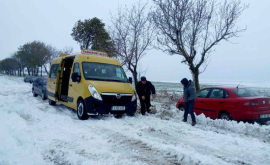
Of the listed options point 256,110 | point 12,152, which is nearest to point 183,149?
point 12,152

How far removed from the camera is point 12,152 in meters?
3.97

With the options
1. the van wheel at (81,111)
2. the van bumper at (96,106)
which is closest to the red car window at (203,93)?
the van bumper at (96,106)

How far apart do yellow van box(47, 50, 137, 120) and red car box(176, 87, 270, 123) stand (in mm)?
2729

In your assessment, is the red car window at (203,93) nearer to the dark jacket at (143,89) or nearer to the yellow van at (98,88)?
the dark jacket at (143,89)

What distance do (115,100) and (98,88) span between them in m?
0.72

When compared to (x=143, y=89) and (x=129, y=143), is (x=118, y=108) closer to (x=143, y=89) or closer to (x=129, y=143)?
(x=143, y=89)

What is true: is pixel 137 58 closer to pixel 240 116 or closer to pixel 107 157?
pixel 240 116

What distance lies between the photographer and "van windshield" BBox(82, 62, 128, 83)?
823 centimetres

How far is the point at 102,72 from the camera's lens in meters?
8.59

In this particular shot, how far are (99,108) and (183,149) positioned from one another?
360 centimetres

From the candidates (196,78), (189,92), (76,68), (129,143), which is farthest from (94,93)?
(196,78)

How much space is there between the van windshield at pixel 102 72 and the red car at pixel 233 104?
321 cm

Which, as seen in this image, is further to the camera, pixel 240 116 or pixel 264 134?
pixel 240 116

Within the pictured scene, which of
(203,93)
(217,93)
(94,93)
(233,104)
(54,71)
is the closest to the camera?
(233,104)
